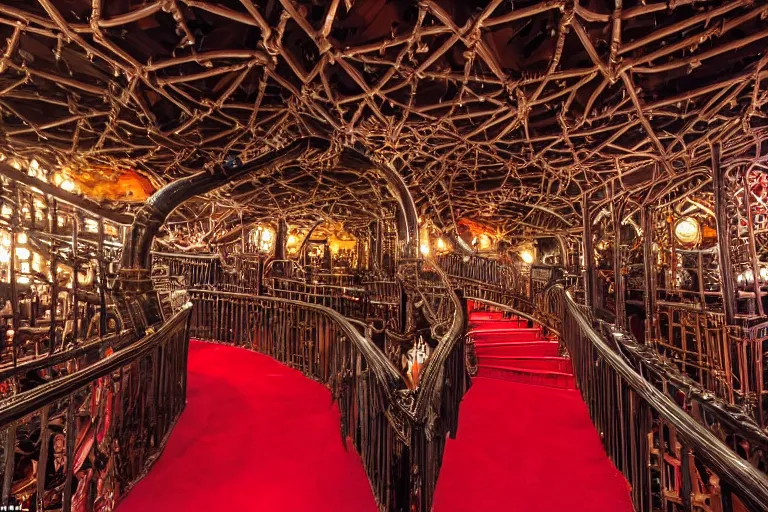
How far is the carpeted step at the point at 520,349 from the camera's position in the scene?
19.5 feet

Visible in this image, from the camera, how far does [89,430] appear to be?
205cm

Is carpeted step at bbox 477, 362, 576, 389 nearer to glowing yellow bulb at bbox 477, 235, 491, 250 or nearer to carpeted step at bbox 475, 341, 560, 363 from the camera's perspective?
carpeted step at bbox 475, 341, 560, 363

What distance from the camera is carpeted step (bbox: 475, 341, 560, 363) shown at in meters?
5.93

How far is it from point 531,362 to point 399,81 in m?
5.57

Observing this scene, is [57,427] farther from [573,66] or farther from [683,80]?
[683,80]

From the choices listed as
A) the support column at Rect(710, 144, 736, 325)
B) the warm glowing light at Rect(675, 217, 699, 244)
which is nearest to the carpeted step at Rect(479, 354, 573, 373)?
the support column at Rect(710, 144, 736, 325)

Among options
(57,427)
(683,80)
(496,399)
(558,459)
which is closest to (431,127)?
(683,80)

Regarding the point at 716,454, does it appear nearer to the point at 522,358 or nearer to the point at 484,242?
the point at 522,358

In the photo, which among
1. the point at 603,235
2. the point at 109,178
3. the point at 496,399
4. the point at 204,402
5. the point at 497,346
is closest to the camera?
the point at 204,402

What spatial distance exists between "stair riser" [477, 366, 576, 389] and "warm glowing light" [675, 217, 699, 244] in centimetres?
823

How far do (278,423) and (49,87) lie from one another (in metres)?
7.22

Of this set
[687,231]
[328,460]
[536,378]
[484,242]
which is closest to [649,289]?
[536,378]

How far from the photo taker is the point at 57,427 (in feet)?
7.82

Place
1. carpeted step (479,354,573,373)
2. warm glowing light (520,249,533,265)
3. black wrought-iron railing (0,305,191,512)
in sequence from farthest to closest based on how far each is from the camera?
warm glowing light (520,249,533,265), carpeted step (479,354,573,373), black wrought-iron railing (0,305,191,512)
